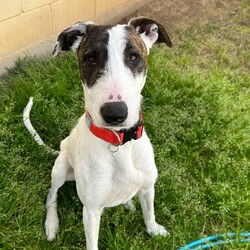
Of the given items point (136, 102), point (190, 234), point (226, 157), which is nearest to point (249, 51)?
point (226, 157)

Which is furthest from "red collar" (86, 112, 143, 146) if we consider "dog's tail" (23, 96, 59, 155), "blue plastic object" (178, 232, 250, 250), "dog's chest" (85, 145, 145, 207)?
"dog's tail" (23, 96, 59, 155)

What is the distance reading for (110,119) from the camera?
2.28m

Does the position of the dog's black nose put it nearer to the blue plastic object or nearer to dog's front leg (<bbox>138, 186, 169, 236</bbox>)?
dog's front leg (<bbox>138, 186, 169, 236</bbox>)

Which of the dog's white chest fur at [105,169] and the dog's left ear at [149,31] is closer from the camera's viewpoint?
the dog's white chest fur at [105,169]

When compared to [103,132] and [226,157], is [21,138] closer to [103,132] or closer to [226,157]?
[103,132]

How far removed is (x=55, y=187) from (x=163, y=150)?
104 centimetres

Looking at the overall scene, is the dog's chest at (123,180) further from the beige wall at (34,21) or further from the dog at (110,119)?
the beige wall at (34,21)

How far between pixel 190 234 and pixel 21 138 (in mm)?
1670

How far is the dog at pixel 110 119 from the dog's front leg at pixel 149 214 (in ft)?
0.03

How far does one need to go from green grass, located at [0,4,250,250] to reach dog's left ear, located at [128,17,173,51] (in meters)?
1.19

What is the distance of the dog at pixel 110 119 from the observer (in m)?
2.33

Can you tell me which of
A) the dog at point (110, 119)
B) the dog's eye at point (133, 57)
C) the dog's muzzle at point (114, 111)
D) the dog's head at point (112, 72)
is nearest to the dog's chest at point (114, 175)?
the dog at point (110, 119)

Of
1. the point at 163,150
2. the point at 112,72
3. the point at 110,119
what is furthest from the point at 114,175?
the point at 163,150

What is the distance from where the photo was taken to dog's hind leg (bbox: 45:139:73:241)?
3248mm
